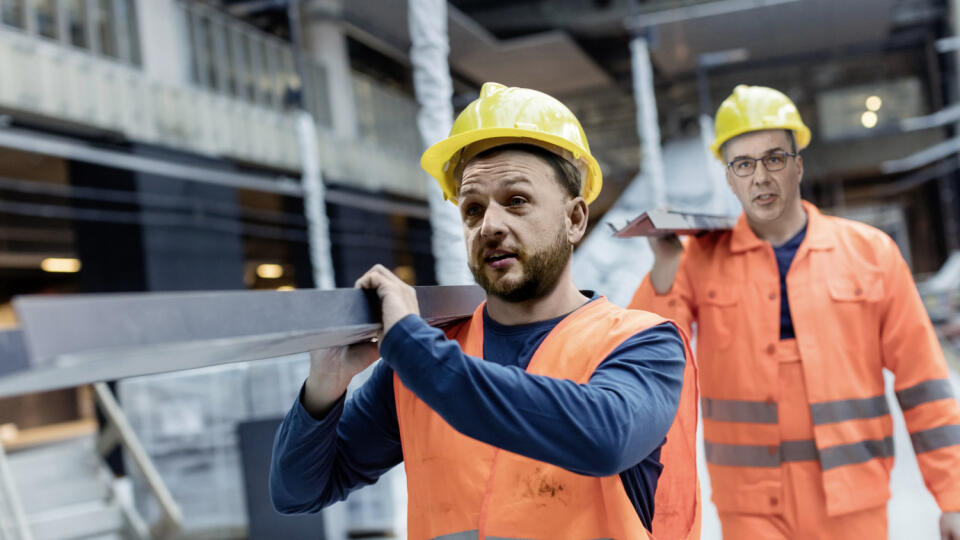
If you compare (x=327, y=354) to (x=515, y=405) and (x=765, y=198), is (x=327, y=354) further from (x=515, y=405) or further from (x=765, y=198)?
(x=765, y=198)

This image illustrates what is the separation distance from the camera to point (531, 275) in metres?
1.57

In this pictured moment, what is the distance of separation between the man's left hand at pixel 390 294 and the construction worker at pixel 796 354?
63.8 inches

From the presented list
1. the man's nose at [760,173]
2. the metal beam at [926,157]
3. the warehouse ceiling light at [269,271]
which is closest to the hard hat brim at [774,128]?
the man's nose at [760,173]

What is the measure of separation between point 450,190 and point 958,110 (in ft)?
60.3

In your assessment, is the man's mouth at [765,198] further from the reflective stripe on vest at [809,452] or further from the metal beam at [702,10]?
the metal beam at [702,10]

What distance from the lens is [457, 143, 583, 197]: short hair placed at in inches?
62.9

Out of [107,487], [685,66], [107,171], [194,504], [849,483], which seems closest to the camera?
[849,483]

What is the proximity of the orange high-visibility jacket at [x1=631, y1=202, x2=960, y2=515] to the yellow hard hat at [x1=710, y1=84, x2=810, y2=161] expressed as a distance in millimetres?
343

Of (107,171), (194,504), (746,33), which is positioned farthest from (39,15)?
(746,33)

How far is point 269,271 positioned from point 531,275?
2082cm

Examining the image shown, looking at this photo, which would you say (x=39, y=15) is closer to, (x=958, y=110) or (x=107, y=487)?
(x=107, y=487)

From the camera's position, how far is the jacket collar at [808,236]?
2.78 meters

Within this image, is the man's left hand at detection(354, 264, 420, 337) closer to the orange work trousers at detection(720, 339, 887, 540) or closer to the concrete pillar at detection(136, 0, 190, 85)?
the orange work trousers at detection(720, 339, 887, 540)

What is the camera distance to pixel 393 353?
48.3 inches
